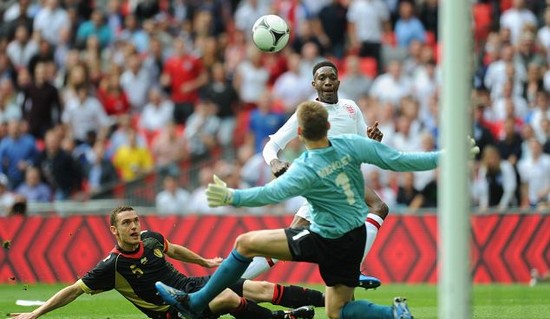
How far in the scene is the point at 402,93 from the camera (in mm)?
20094

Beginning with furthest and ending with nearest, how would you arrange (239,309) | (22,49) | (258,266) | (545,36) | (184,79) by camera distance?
(22,49)
(184,79)
(545,36)
(258,266)
(239,309)

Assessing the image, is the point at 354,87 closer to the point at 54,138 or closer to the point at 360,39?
the point at 360,39

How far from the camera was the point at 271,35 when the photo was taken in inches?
484

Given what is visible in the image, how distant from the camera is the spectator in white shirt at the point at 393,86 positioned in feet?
65.8

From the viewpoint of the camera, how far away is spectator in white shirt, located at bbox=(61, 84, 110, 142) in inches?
846

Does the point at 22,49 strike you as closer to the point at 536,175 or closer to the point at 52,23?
the point at 52,23

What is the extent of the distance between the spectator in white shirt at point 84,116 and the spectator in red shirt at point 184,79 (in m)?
1.29

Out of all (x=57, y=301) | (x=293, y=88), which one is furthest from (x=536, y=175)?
(x=57, y=301)

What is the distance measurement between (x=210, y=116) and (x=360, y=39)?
9.53 feet

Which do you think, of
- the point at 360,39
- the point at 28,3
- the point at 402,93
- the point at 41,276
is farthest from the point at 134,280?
the point at 28,3

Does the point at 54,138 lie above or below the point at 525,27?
below

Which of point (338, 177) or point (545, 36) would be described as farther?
point (545, 36)

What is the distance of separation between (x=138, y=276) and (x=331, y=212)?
2.17m

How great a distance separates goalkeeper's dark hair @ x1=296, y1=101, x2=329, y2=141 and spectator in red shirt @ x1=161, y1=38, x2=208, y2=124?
1209cm
